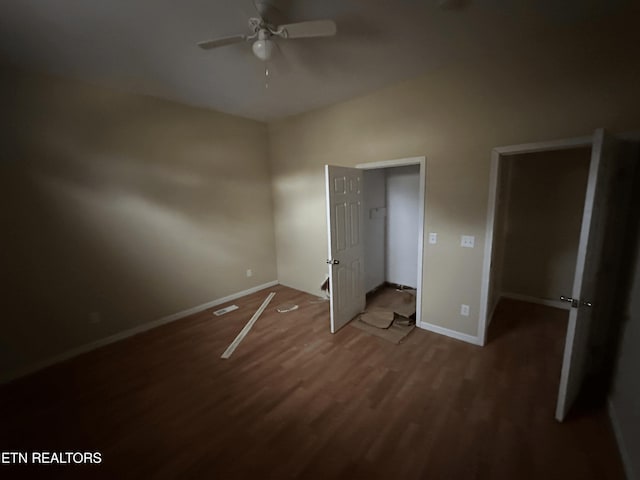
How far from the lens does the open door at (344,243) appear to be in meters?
2.80

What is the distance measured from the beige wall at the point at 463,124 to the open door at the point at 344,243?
0.52 meters

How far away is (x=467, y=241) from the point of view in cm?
256

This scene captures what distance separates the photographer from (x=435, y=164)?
2.64 m

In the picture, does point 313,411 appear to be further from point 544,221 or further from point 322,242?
point 544,221

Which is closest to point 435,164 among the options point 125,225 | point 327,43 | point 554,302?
point 327,43

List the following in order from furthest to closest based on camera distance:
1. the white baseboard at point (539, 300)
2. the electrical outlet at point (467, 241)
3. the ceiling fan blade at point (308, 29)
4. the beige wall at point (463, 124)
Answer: the white baseboard at point (539, 300) < the electrical outlet at point (467, 241) < the beige wall at point (463, 124) < the ceiling fan blade at point (308, 29)

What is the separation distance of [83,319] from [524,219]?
19.1 ft

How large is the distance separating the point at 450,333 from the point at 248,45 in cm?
347

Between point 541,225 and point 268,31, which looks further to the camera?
point 541,225

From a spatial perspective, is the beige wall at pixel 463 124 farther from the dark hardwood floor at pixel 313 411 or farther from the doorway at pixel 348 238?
the dark hardwood floor at pixel 313 411

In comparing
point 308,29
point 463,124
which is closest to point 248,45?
point 308,29

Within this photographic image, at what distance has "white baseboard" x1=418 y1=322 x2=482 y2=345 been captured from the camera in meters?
2.67

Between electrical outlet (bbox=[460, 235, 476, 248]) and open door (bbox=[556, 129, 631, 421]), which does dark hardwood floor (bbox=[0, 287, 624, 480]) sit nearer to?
open door (bbox=[556, 129, 631, 421])

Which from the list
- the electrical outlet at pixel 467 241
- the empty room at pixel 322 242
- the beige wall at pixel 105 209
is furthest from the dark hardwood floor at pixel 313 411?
the electrical outlet at pixel 467 241
